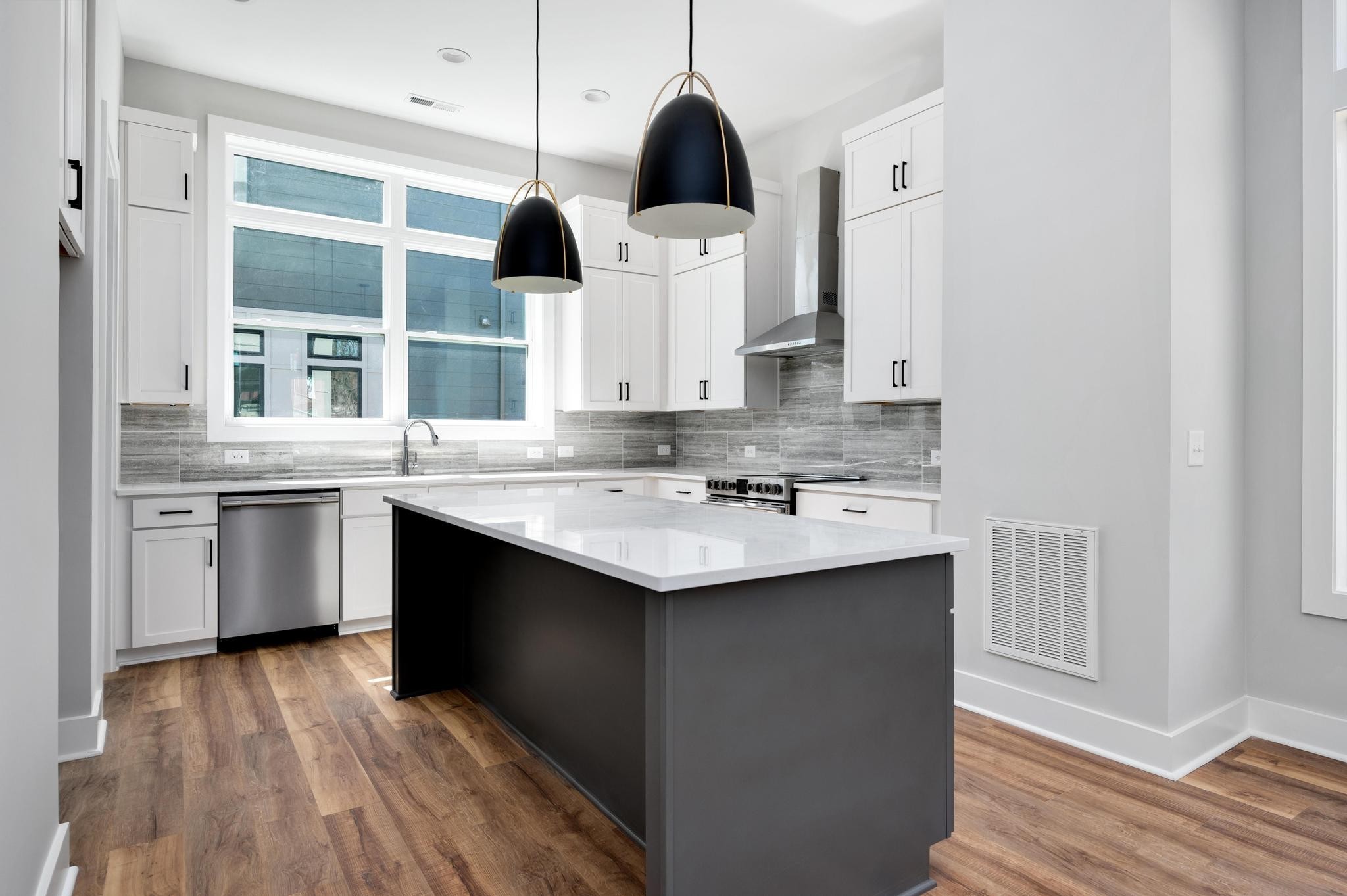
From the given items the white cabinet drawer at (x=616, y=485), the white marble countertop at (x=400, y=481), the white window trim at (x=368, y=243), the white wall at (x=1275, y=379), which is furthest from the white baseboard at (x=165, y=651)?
the white wall at (x=1275, y=379)

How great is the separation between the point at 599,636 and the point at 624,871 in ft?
2.02

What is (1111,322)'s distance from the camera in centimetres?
271

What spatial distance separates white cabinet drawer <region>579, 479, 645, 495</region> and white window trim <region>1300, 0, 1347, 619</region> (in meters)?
3.51

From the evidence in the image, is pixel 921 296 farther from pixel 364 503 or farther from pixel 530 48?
pixel 364 503

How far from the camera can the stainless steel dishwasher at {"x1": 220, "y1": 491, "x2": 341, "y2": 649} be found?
159 inches

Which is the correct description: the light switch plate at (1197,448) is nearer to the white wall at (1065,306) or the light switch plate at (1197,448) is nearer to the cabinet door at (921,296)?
the white wall at (1065,306)

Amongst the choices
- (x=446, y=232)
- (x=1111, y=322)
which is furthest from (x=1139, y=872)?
(x=446, y=232)

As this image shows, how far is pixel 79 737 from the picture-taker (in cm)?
272

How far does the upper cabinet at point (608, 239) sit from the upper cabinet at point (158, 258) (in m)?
2.31

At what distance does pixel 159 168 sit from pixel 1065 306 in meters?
4.33

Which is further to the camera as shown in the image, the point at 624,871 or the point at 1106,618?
the point at 1106,618

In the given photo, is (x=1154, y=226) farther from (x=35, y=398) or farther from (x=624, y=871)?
(x=35, y=398)

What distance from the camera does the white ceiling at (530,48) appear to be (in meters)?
3.79

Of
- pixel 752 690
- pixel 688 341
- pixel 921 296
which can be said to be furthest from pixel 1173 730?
pixel 688 341
